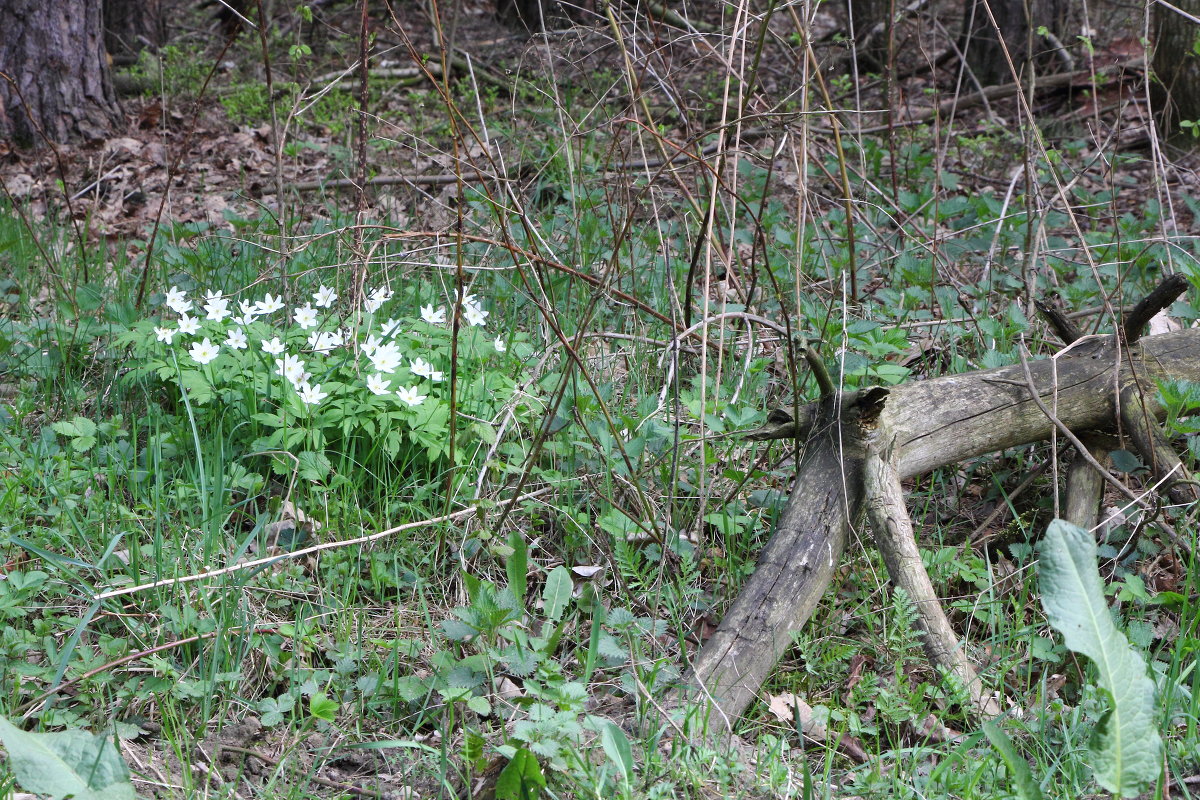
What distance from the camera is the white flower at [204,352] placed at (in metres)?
2.97

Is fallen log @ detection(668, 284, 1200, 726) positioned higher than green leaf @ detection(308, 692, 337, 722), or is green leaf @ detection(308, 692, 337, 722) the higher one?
fallen log @ detection(668, 284, 1200, 726)

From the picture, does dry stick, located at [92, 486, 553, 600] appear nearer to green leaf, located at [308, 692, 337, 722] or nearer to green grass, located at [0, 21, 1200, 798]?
green grass, located at [0, 21, 1200, 798]

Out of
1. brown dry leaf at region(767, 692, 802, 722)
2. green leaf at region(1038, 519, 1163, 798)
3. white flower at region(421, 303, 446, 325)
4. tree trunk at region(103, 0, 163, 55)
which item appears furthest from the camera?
tree trunk at region(103, 0, 163, 55)

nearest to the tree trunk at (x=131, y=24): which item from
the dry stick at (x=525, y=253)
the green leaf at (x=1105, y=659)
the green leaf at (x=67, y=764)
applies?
the dry stick at (x=525, y=253)

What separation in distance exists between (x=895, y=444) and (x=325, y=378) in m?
1.68

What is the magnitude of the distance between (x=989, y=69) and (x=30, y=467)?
7.42 meters

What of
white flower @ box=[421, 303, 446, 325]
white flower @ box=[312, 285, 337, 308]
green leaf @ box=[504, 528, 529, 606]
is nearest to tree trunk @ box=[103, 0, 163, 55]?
white flower @ box=[312, 285, 337, 308]

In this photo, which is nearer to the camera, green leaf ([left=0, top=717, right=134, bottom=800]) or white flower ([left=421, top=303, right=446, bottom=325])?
green leaf ([left=0, top=717, right=134, bottom=800])

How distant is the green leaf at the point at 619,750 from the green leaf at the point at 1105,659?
794 mm

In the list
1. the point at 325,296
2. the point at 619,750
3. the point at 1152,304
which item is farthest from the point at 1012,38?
the point at 619,750

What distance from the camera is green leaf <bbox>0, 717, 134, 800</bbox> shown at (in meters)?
1.65

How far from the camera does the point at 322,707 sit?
211cm

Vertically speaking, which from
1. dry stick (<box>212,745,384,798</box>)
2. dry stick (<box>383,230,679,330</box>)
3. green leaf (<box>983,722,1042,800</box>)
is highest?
dry stick (<box>383,230,679,330</box>)

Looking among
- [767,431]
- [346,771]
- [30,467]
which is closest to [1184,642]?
[767,431]
